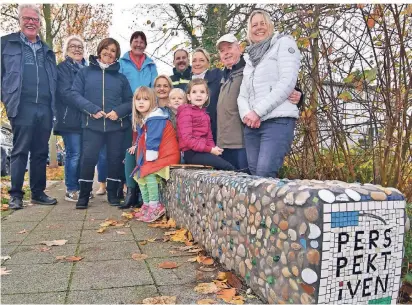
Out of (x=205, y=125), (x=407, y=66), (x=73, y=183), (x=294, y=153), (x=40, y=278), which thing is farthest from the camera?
(x=73, y=183)

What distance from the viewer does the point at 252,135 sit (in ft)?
11.0

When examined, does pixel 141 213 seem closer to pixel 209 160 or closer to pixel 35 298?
pixel 209 160

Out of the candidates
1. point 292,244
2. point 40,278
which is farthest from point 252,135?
point 40,278

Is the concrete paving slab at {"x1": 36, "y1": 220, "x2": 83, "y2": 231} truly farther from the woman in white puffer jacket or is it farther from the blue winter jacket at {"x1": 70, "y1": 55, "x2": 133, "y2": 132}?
the woman in white puffer jacket

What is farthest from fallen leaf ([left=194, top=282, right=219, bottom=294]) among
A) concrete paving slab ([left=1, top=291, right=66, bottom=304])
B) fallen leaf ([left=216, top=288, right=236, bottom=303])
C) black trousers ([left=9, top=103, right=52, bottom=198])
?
black trousers ([left=9, top=103, right=52, bottom=198])

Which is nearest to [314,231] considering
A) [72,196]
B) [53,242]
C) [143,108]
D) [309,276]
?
[309,276]

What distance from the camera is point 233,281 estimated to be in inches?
94.8

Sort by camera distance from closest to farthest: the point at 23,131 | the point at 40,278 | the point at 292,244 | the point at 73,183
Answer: the point at 292,244
the point at 40,278
the point at 23,131
the point at 73,183

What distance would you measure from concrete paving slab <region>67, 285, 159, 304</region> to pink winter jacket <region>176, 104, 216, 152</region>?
6.27 ft

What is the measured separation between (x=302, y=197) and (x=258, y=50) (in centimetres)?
188

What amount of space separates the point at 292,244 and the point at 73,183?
14.2ft

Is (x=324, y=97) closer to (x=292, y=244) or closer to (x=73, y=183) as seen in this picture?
(x=292, y=244)

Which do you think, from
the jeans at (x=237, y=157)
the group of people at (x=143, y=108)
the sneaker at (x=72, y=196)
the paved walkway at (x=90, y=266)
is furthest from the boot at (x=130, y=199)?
the jeans at (x=237, y=157)

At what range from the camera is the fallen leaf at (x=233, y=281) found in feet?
7.73
